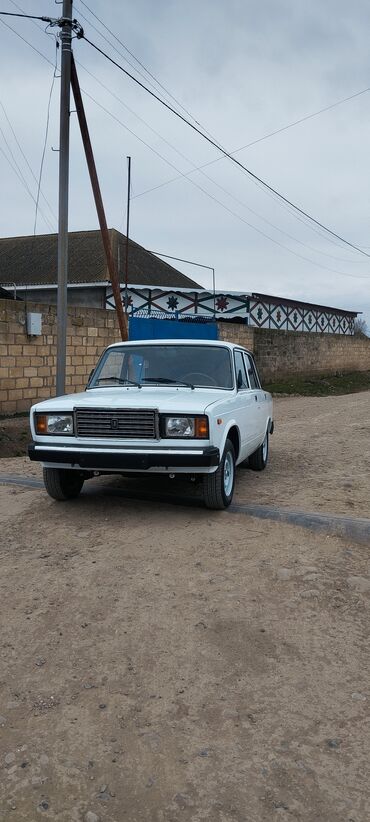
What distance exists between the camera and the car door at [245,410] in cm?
617

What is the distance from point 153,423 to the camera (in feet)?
16.7

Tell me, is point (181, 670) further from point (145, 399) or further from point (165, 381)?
point (165, 381)

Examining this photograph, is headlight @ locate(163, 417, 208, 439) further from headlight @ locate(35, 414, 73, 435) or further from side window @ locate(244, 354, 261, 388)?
side window @ locate(244, 354, 261, 388)

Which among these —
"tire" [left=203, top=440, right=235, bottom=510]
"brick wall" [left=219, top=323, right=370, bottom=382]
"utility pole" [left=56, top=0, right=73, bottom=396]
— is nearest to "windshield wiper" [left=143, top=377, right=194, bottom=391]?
"tire" [left=203, top=440, right=235, bottom=510]

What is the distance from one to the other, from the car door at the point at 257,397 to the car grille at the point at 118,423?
215 cm

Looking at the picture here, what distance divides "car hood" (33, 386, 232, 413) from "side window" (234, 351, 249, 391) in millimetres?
471

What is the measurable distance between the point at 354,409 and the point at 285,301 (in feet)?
72.7

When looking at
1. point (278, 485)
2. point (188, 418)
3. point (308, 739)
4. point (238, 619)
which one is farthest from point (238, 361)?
point (308, 739)

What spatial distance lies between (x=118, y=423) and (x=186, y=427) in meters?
0.54

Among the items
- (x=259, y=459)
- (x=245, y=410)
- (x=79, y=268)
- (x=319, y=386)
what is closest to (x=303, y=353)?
(x=319, y=386)

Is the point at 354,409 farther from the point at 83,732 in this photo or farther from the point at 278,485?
the point at 83,732

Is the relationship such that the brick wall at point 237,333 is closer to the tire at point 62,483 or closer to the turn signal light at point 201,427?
the tire at point 62,483

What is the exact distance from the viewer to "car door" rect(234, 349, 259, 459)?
243 inches

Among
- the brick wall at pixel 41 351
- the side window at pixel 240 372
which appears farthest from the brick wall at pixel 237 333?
the side window at pixel 240 372
